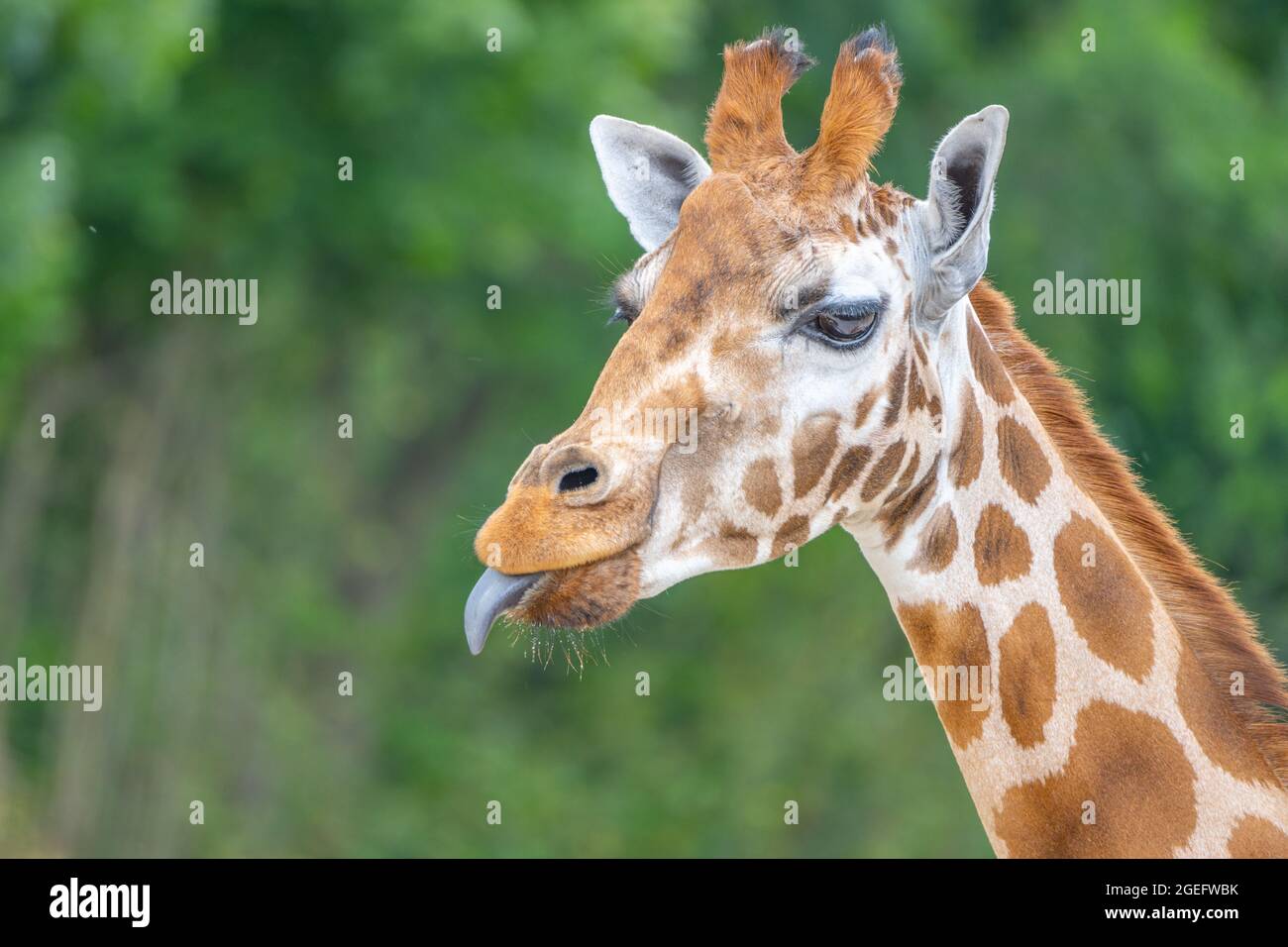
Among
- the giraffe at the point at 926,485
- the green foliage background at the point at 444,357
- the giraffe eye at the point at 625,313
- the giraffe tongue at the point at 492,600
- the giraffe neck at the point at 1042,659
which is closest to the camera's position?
the giraffe tongue at the point at 492,600

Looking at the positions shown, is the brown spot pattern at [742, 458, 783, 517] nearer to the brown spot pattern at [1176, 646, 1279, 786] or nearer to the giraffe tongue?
the giraffe tongue

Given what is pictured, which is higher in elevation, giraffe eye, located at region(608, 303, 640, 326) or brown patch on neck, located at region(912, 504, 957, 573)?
giraffe eye, located at region(608, 303, 640, 326)

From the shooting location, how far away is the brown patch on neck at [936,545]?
13.8ft

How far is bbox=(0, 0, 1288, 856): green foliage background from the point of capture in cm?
1157

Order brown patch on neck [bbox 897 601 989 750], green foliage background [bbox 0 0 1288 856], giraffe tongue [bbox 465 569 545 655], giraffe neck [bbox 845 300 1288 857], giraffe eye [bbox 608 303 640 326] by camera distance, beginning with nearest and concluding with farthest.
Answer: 1. giraffe tongue [bbox 465 569 545 655]
2. giraffe neck [bbox 845 300 1288 857]
3. brown patch on neck [bbox 897 601 989 750]
4. giraffe eye [bbox 608 303 640 326]
5. green foliage background [bbox 0 0 1288 856]

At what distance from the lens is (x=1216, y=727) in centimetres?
416

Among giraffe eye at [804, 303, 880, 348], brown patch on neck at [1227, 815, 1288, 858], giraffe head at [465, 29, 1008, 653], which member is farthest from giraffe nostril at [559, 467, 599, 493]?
brown patch on neck at [1227, 815, 1288, 858]

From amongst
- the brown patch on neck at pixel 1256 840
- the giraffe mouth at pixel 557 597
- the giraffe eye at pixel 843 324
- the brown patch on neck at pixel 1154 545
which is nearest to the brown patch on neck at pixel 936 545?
the brown patch on neck at pixel 1154 545

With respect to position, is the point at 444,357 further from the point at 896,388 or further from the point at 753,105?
the point at 896,388

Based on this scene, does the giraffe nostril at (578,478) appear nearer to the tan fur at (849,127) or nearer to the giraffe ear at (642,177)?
the tan fur at (849,127)

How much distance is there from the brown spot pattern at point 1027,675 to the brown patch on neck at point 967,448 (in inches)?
14.4

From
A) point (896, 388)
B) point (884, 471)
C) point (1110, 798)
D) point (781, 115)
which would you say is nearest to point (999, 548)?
point (884, 471)

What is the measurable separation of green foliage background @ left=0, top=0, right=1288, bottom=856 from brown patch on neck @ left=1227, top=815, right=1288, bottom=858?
5622 mm
